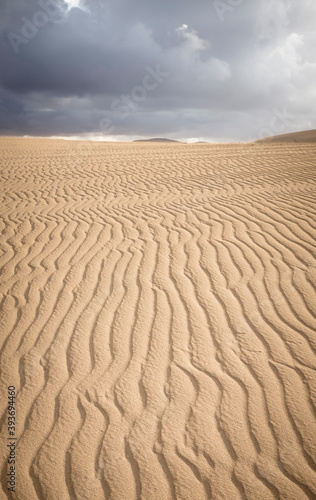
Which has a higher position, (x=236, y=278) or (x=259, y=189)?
(x=259, y=189)

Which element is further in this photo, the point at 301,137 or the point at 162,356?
the point at 301,137

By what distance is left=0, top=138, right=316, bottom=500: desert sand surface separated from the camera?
1.79 m

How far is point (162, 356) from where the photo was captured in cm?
253

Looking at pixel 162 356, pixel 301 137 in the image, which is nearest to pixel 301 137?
pixel 301 137

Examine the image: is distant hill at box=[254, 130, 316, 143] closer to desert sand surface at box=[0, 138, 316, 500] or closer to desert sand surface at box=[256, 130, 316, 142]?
desert sand surface at box=[256, 130, 316, 142]

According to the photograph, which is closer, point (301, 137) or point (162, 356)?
point (162, 356)

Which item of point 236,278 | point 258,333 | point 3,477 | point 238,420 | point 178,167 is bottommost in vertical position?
point 3,477

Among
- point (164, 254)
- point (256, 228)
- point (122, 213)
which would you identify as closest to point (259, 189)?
point (256, 228)

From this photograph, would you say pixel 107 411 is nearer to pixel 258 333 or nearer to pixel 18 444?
pixel 18 444

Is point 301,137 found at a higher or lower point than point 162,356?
higher

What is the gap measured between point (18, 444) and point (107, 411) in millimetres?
626

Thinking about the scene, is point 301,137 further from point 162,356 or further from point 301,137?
point 162,356

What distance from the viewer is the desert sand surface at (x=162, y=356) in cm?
179

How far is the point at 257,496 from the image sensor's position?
1657mm
